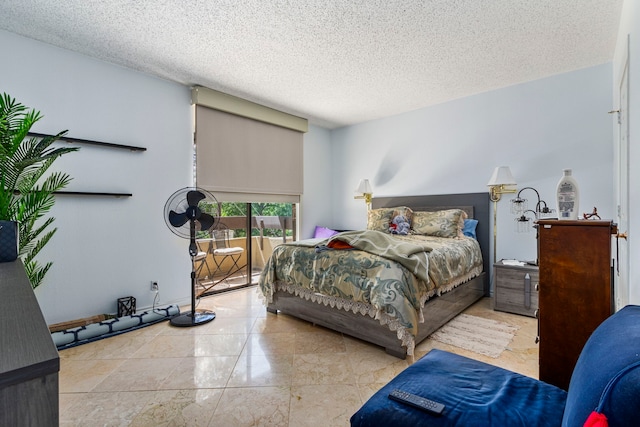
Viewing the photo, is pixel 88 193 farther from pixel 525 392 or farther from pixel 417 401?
pixel 525 392

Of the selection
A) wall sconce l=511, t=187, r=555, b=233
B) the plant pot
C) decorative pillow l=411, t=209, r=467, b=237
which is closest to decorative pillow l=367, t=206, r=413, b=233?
decorative pillow l=411, t=209, r=467, b=237

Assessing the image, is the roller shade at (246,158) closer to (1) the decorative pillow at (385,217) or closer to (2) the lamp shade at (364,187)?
(2) the lamp shade at (364,187)

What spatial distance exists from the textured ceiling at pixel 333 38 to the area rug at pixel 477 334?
8.19 ft

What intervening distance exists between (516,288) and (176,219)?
341 centimetres

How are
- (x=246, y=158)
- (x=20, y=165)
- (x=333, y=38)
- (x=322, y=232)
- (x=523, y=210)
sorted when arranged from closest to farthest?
(x=20, y=165) < (x=333, y=38) < (x=523, y=210) < (x=246, y=158) < (x=322, y=232)

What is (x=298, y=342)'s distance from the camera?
247 centimetres

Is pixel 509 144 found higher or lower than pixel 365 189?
higher

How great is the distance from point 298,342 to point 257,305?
1.09m

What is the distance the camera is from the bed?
7.15 feet

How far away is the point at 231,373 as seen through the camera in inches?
79.2

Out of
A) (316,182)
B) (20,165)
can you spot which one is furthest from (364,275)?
(316,182)

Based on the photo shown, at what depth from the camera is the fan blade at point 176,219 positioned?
2.83 metres

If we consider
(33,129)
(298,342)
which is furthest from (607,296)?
(33,129)

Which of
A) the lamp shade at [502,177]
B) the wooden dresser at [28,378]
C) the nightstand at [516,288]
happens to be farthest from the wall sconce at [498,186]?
the wooden dresser at [28,378]
